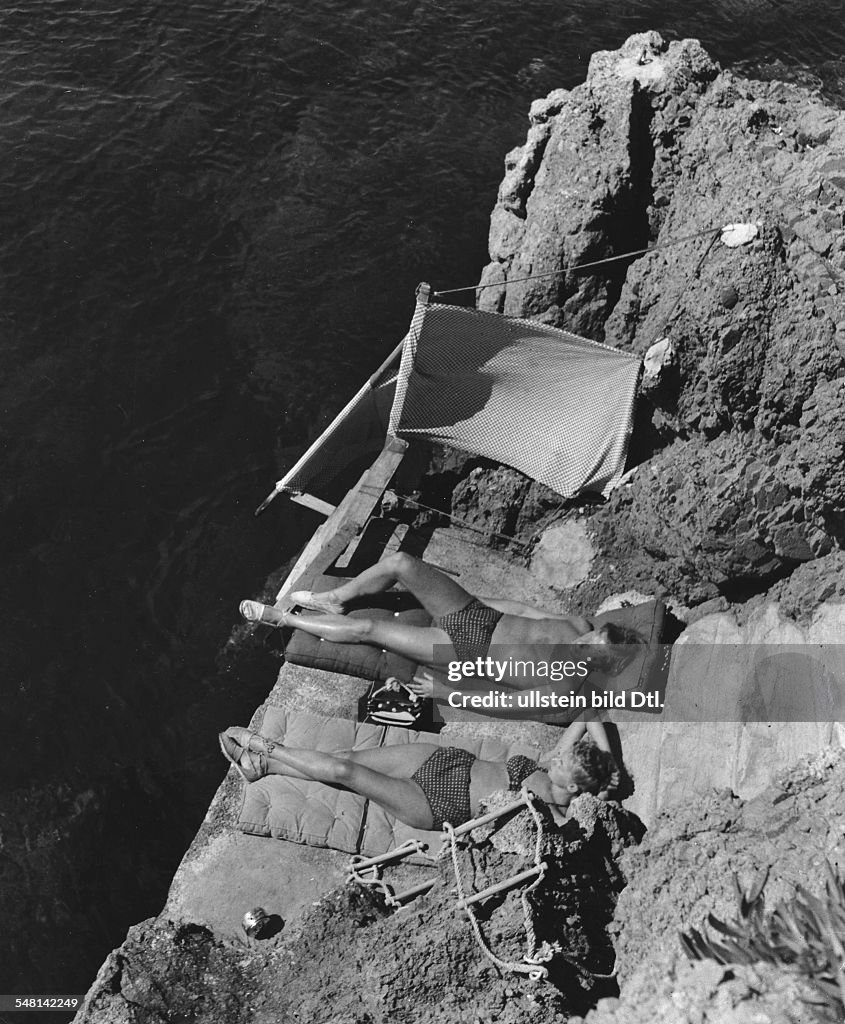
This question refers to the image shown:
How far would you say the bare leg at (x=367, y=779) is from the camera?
7.93m

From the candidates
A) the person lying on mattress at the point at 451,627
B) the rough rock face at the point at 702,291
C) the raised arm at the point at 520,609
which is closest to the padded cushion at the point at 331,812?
the person lying on mattress at the point at 451,627

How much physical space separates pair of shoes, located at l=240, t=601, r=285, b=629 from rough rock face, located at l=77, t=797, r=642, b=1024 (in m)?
2.93

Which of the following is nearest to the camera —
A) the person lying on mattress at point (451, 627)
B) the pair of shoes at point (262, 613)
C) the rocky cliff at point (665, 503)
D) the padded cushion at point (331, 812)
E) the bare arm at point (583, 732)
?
the rocky cliff at point (665, 503)

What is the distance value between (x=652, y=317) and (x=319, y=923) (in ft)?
22.9

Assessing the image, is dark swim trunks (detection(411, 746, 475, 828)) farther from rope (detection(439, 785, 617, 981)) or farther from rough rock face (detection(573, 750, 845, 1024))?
rough rock face (detection(573, 750, 845, 1024))

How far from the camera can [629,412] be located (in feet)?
33.3

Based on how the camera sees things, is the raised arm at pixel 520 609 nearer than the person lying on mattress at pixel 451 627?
No

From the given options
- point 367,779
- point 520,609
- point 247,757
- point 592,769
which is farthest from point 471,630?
point 247,757

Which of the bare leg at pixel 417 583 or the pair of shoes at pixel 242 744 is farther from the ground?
the bare leg at pixel 417 583

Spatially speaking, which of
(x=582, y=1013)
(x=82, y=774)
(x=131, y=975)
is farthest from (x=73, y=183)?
(x=582, y=1013)

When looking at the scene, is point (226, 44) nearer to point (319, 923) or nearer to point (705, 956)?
point (319, 923)

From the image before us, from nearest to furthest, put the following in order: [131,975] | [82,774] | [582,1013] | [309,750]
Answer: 1. [582,1013]
2. [131,975]
3. [309,750]
4. [82,774]

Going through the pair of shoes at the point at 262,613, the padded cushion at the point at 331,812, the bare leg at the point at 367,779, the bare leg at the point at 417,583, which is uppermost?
the bare leg at the point at 417,583

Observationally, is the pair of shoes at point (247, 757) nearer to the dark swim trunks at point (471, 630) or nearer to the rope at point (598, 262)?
the dark swim trunks at point (471, 630)
